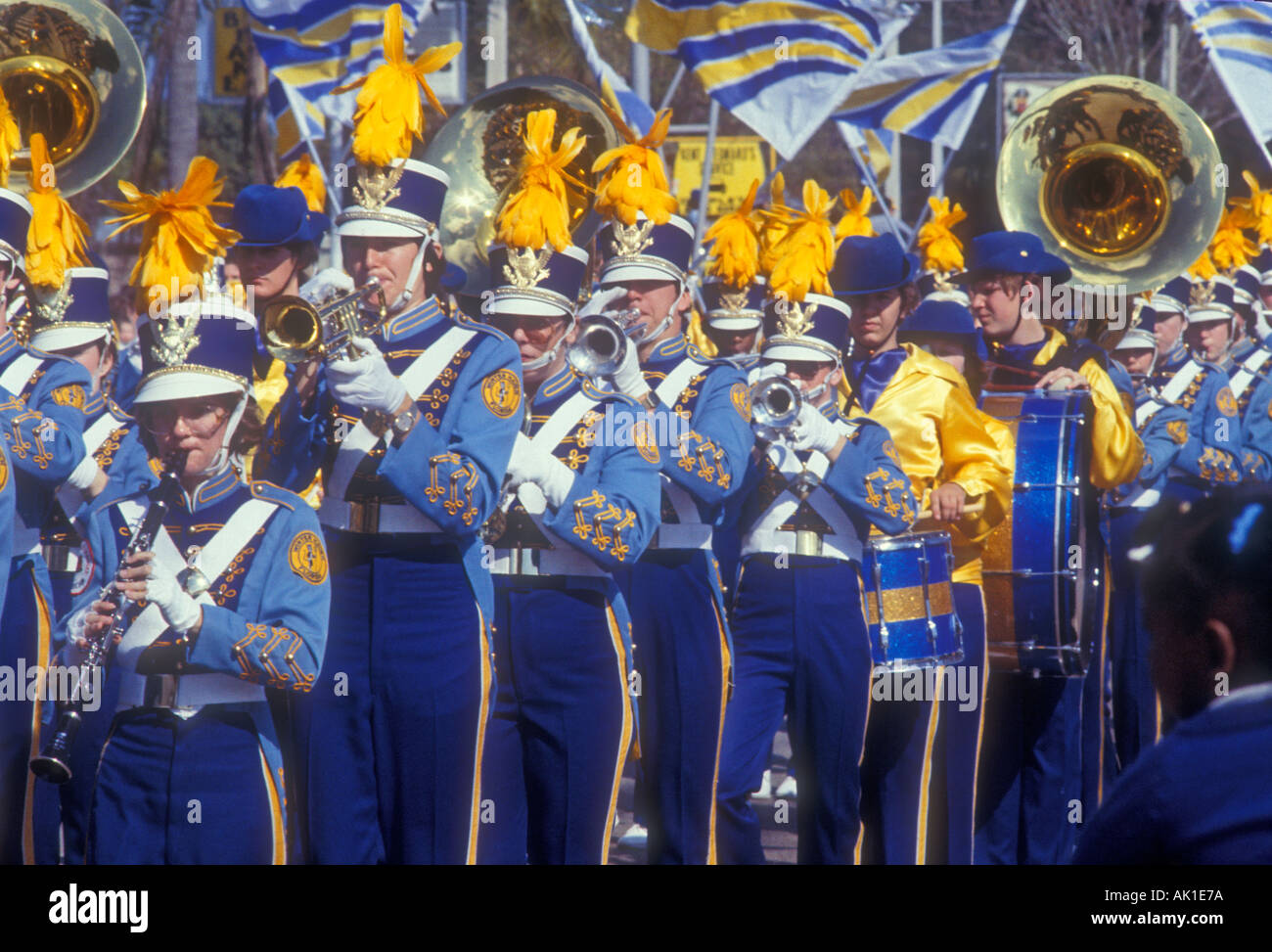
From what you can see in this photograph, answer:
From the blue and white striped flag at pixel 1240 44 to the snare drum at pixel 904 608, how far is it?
5.89 m

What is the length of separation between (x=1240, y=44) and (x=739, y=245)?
5.37 m

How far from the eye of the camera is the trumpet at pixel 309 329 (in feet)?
14.2

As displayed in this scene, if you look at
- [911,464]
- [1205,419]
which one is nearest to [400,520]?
[911,464]

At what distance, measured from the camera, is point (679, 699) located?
554 cm

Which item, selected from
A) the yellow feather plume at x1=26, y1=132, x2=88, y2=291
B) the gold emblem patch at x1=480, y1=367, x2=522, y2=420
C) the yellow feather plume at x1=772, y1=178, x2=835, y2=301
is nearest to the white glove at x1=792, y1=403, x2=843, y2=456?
the yellow feather plume at x1=772, y1=178, x2=835, y2=301

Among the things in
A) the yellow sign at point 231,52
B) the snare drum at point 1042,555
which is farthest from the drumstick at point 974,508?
the yellow sign at point 231,52

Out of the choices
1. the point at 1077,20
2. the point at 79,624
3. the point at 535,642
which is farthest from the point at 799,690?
the point at 1077,20

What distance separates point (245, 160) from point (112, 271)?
5.00 ft

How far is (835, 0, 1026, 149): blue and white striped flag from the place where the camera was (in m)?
11.1

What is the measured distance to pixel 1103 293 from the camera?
7.36 meters

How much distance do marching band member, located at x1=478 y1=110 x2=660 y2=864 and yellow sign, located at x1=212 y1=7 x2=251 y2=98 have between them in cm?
1013

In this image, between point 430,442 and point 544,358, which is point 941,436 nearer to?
point 544,358

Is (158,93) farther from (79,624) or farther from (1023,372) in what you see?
(79,624)

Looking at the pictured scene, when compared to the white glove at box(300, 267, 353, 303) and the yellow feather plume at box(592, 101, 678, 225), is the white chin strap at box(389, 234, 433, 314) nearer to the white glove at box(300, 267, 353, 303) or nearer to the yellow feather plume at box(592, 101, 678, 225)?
the white glove at box(300, 267, 353, 303)
